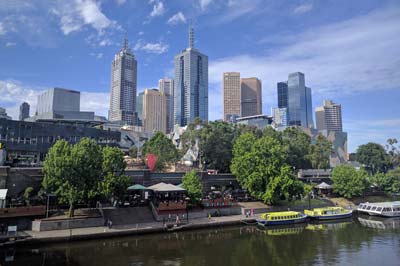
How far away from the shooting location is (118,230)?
124 ft

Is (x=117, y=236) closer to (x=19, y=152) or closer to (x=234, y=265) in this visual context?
(x=234, y=265)

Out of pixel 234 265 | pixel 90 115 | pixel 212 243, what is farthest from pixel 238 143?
pixel 90 115

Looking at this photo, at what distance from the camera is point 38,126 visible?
6712 centimetres

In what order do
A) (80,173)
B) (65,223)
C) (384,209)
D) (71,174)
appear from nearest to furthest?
(65,223) → (71,174) → (80,173) → (384,209)

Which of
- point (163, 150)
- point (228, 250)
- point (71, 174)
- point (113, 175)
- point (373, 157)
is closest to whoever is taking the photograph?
point (228, 250)

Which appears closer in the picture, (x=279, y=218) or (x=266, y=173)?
(x=279, y=218)

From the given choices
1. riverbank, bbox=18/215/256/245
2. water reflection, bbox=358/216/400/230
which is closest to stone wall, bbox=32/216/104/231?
riverbank, bbox=18/215/256/245

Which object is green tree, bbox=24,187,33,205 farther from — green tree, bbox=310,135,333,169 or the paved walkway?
green tree, bbox=310,135,333,169

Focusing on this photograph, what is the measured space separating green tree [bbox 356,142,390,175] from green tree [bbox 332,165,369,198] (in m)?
53.7

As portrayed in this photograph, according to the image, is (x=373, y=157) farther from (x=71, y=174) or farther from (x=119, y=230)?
(x=71, y=174)

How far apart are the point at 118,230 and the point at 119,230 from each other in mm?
120

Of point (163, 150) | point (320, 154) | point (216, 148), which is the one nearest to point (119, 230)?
point (216, 148)

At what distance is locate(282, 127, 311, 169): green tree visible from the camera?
8422 cm

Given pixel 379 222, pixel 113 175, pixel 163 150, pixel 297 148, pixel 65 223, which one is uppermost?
pixel 297 148
